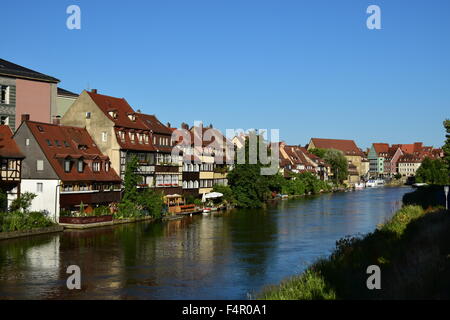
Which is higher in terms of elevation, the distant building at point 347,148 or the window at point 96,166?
the distant building at point 347,148

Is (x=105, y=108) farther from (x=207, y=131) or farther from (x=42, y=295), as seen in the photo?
(x=42, y=295)

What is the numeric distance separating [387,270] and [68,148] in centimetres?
3245

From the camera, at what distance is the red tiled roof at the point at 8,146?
42287 millimetres

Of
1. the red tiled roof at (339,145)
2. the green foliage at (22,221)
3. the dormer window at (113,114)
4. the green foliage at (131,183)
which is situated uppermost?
the red tiled roof at (339,145)

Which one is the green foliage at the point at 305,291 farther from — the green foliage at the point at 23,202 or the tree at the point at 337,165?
the tree at the point at 337,165

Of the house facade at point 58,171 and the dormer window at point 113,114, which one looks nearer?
the house facade at point 58,171

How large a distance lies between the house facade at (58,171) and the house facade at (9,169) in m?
0.87

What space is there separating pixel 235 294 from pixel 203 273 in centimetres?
471

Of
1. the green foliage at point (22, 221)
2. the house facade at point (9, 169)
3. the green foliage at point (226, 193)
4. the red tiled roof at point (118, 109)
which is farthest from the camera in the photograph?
the green foliage at point (226, 193)

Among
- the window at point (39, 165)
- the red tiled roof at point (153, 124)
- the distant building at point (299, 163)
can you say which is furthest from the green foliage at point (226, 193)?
the distant building at point (299, 163)

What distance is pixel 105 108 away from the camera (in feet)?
176

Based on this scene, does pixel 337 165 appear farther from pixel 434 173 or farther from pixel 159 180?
pixel 159 180

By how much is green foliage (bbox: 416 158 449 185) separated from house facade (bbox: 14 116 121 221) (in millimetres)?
75132

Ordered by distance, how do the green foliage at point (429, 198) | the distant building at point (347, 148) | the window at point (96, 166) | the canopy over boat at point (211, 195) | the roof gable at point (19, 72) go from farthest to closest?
the distant building at point (347, 148) < the canopy over boat at point (211, 195) < the window at point (96, 166) < the roof gable at point (19, 72) < the green foliage at point (429, 198)
